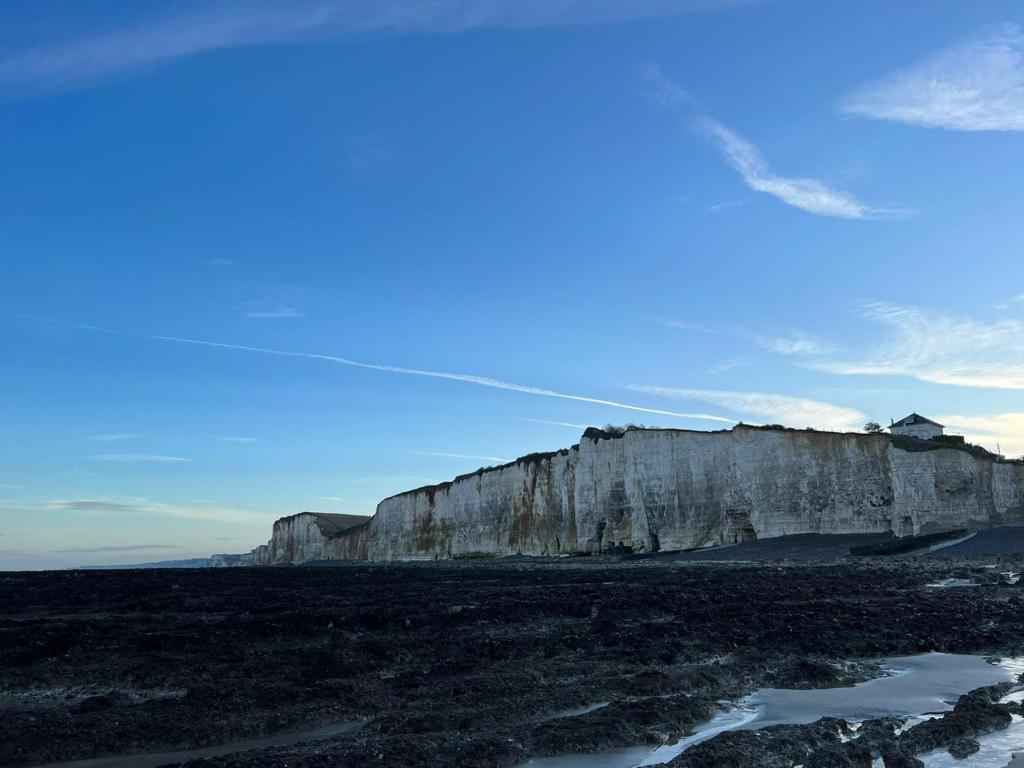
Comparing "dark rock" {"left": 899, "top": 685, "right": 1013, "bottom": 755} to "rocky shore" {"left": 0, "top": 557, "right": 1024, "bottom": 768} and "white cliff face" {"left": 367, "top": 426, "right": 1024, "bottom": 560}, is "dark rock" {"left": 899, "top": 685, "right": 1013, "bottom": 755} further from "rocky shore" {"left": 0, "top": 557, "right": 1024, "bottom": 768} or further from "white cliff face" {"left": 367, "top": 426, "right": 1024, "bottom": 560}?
"white cliff face" {"left": 367, "top": 426, "right": 1024, "bottom": 560}

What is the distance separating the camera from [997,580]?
17.2 meters

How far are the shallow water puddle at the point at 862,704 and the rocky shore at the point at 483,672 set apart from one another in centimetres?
16

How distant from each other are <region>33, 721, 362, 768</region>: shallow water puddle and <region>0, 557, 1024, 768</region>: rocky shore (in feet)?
0.43

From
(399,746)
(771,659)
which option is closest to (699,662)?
(771,659)

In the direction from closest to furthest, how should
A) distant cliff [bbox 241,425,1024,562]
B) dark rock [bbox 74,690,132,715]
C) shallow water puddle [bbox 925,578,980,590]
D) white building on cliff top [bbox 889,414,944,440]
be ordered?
1. dark rock [bbox 74,690,132,715]
2. shallow water puddle [bbox 925,578,980,590]
3. distant cliff [bbox 241,425,1024,562]
4. white building on cliff top [bbox 889,414,944,440]

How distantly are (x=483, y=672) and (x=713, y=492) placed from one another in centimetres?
3753

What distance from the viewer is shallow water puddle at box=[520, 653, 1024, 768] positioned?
4938 mm

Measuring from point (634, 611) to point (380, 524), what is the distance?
6497 centimetres

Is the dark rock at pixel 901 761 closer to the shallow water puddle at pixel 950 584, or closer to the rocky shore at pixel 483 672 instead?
the rocky shore at pixel 483 672

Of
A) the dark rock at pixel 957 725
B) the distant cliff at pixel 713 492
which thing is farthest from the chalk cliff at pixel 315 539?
the dark rock at pixel 957 725

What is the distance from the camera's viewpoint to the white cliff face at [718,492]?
1412 inches

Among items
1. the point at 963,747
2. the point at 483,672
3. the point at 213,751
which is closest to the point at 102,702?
the point at 213,751

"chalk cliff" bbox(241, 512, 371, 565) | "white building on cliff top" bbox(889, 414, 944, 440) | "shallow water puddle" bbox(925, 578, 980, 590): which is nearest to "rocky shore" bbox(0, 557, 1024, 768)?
"shallow water puddle" bbox(925, 578, 980, 590)

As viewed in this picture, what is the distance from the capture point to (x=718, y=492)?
43.1 m
